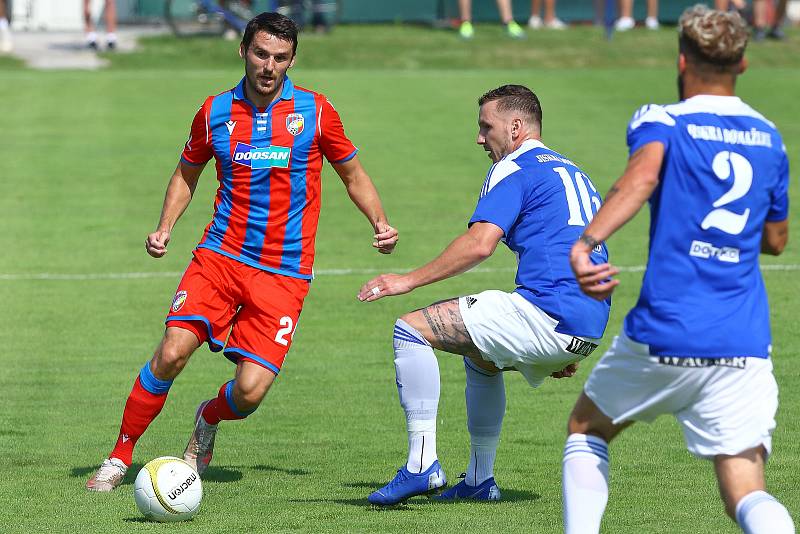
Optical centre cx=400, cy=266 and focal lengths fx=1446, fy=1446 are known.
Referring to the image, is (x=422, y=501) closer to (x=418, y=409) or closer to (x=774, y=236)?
(x=418, y=409)

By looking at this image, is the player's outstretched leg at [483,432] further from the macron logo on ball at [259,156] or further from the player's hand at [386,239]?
the macron logo on ball at [259,156]

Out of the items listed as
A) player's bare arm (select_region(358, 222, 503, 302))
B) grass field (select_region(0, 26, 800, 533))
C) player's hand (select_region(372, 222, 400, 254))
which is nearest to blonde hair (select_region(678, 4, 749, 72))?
player's bare arm (select_region(358, 222, 503, 302))

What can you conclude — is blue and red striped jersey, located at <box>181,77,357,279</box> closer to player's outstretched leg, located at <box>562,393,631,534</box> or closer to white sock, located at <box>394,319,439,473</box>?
white sock, located at <box>394,319,439,473</box>

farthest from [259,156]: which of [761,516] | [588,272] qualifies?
[761,516]

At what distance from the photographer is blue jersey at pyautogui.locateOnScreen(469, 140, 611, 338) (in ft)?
21.0

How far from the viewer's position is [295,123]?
24.0 feet

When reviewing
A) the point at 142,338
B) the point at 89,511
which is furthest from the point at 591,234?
the point at 142,338

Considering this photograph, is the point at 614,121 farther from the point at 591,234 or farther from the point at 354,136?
the point at 591,234

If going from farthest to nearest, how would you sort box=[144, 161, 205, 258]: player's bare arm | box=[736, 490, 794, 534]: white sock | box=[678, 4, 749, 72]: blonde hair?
1. box=[144, 161, 205, 258]: player's bare arm
2. box=[678, 4, 749, 72]: blonde hair
3. box=[736, 490, 794, 534]: white sock

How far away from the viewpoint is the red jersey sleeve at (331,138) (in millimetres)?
7395

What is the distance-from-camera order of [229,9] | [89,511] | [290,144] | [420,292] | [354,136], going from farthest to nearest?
[229,9]
[354,136]
[420,292]
[290,144]
[89,511]

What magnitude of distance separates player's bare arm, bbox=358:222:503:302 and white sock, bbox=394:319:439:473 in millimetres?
363

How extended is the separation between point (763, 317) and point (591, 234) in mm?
679

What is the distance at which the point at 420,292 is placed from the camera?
12.7m
